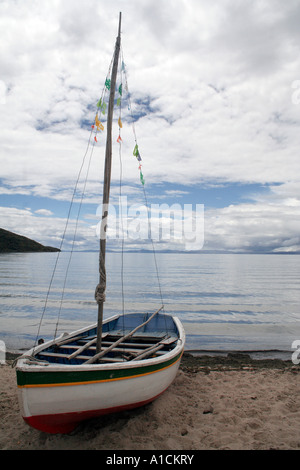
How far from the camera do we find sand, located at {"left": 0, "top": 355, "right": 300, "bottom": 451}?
622cm

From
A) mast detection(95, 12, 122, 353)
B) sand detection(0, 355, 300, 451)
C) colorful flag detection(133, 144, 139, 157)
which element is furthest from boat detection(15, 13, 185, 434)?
colorful flag detection(133, 144, 139, 157)

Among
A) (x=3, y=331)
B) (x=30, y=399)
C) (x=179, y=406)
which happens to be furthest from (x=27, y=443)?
(x=3, y=331)

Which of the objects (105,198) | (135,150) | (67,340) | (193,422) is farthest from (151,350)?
(135,150)

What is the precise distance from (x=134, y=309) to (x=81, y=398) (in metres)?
21.2

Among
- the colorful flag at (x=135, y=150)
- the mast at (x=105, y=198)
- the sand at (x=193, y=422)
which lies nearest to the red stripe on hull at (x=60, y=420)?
the sand at (x=193, y=422)

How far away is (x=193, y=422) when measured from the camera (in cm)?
713

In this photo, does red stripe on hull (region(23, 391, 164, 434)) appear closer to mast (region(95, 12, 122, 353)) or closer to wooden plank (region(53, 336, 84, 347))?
mast (region(95, 12, 122, 353))

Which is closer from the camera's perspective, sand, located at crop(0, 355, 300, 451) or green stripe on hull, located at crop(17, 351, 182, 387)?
green stripe on hull, located at crop(17, 351, 182, 387)

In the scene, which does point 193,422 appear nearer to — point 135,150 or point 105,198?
point 105,198

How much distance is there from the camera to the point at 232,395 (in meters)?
8.79

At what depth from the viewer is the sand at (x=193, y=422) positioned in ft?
20.4

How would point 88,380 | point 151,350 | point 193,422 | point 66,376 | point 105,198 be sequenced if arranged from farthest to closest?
point 151,350
point 105,198
point 193,422
point 88,380
point 66,376

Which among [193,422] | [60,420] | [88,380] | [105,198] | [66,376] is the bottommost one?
[193,422]
